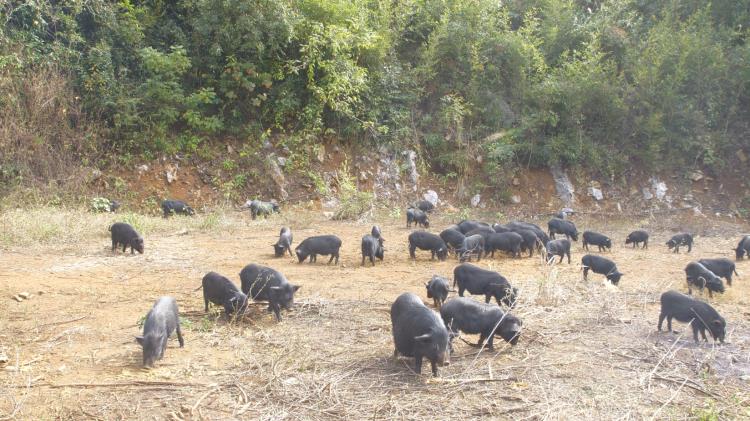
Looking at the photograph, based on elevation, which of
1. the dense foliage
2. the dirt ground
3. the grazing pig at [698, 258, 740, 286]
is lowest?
the dirt ground

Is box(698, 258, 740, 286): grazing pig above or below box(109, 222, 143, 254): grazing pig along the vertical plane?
below

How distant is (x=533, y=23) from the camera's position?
2255cm

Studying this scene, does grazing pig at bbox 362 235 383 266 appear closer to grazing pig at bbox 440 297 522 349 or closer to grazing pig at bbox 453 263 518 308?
grazing pig at bbox 453 263 518 308

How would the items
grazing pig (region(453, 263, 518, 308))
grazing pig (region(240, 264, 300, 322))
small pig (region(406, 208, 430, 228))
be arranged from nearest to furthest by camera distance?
grazing pig (region(240, 264, 300, 322)), grazing pig (region(453, 263, 518, 308)), small pig (region(406, 208, 430, 228))

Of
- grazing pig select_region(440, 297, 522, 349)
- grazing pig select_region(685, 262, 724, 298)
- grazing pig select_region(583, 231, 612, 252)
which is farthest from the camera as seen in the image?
Result: grazing pig select_region(583, 231, 612, 252)

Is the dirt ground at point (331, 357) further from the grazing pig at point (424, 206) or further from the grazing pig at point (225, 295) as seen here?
the grazing pig at point (424, 206)

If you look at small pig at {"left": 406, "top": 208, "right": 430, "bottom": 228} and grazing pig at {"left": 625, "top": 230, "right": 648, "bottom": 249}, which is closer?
grazing pig at {"left": 625, "top": 230, "right": 648, "bottom": 249}

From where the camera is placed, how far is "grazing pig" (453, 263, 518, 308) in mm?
8703

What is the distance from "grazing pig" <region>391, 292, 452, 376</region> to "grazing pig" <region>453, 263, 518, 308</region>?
248 cm

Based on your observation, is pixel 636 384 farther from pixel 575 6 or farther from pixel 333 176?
pixel 575 6

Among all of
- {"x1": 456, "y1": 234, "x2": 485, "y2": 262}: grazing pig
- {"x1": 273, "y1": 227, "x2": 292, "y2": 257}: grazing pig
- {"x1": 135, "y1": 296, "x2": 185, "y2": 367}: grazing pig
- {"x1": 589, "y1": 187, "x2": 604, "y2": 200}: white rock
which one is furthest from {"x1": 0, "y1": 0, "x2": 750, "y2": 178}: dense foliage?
{"x1": 135, "y1": 296, "x2": 185, "y2": 367}: grazing pig

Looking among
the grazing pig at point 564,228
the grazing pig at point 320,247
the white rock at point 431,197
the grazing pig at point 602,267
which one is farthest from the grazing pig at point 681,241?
the grazing pig at point 320,247

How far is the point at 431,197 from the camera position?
66.4 feet

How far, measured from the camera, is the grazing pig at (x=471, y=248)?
12159 mm
